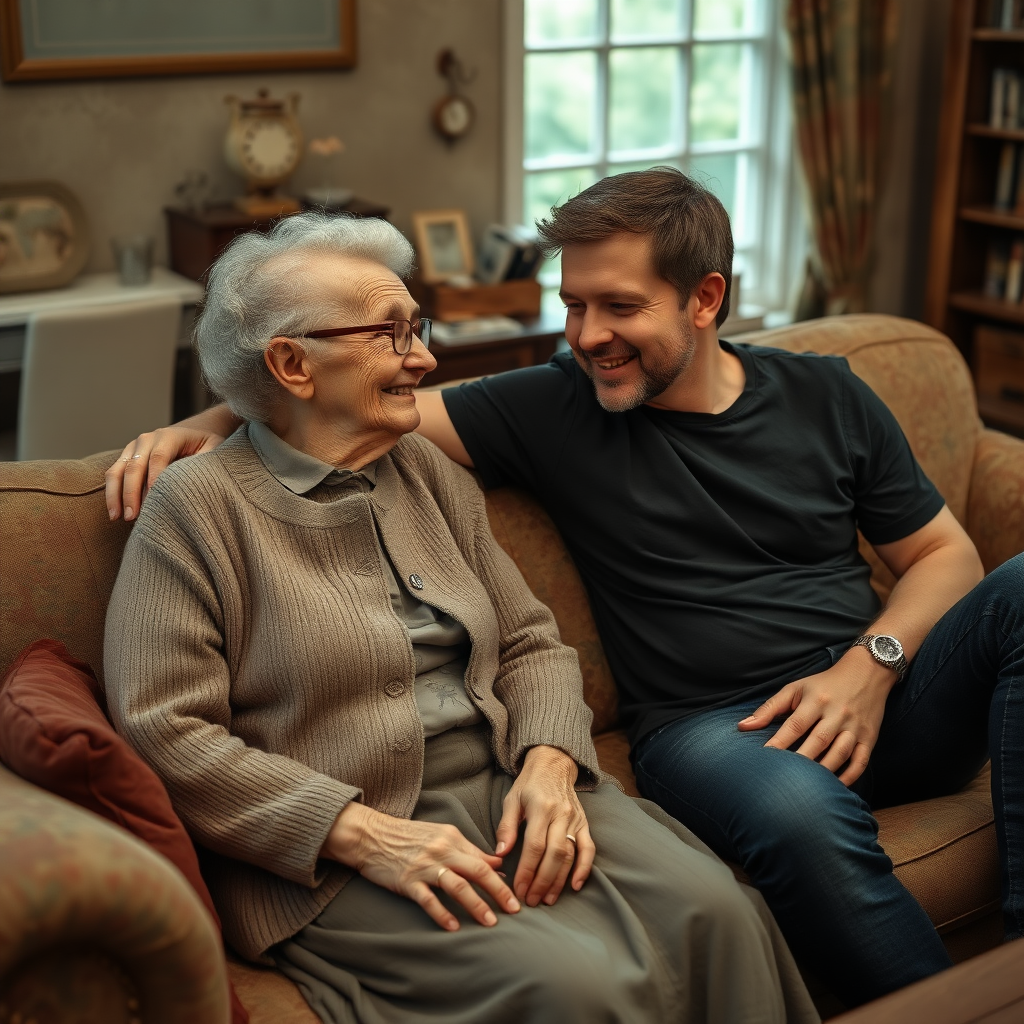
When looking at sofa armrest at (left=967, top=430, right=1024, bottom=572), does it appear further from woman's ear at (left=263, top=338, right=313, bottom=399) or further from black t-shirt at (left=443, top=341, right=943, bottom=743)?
woman's ear at (left=263, top=338, right=313, bottom=399)

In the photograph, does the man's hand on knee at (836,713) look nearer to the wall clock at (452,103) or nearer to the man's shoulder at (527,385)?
the man's shoulder at (527,385)

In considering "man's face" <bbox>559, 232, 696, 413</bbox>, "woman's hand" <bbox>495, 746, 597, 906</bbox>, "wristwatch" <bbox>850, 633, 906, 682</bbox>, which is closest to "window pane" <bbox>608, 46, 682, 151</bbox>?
"man's face" <bbox>559, 232, 696, 413</bbox>

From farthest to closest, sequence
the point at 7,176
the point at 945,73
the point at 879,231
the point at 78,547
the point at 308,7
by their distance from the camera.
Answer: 1. the point at 879,231
2. the point at 945,73
3. the point at 308,7
4. the point at 7,176
5. the point at 78,547

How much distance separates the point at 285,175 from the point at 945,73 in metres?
2.27

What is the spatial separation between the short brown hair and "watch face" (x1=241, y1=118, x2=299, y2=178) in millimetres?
1773

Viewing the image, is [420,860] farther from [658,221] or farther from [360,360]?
[658,221]

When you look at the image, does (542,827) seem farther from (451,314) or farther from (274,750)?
(451,314)

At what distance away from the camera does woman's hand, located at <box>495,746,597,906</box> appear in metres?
1.38

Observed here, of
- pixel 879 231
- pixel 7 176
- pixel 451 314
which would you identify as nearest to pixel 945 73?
pixel 879 231

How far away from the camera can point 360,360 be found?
1.56 meters

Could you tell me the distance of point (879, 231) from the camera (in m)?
4.68

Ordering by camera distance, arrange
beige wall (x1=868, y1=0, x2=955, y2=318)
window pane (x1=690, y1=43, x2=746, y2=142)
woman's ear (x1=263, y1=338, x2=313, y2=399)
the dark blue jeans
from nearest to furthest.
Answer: the dark blue jeans
woman's ear (x1=263, y1=338, x2=313, y2=399)
window pane (x1=690, y1=43, x2=746, y2=142)
beige wall (x1=868, y1=0, x2=955, y2=318)

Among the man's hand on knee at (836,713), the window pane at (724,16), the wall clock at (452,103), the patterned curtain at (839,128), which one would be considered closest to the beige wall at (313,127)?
the wall clock at (452,103)

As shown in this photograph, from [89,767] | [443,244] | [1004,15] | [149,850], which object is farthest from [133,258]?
[1004,15]
